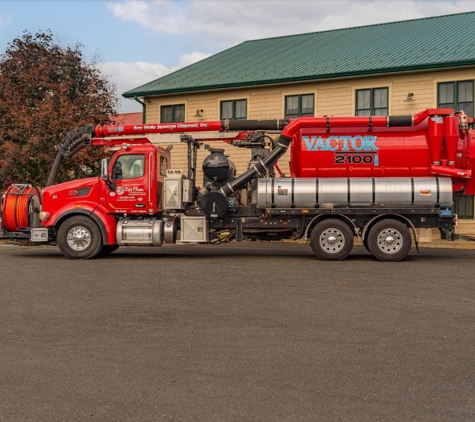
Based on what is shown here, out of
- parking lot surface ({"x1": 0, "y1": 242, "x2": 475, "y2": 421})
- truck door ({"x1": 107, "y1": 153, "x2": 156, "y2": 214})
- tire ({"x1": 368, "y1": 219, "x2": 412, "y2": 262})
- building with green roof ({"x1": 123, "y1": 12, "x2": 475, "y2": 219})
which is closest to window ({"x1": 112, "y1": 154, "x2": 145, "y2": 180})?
truck door ({"x1": 107, "y1": 153, "x2": 156, "y2": 214})

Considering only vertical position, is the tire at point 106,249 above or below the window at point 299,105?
below

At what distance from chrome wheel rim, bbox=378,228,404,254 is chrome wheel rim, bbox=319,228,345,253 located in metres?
0.91

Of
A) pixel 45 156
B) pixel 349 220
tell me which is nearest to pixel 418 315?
pixel 349 220

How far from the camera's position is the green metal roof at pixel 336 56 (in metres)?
24.5

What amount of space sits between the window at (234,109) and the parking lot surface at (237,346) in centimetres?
1542

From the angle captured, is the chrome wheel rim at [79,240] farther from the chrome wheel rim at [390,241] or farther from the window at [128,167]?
the chrome wheel rim at [390,241]

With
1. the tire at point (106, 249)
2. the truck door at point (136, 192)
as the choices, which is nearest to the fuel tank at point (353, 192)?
the truck door at point (136, 192)

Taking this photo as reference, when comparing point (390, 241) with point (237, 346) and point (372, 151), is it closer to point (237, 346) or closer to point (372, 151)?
point (372, 151)

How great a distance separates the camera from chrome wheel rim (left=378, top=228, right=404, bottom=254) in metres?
15.7

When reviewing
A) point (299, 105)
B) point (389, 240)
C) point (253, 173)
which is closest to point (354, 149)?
point (389, 240)

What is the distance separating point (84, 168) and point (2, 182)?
3.29 metres

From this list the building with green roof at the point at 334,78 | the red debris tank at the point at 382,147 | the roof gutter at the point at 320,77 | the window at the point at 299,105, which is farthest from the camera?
the window at the point at 299,105

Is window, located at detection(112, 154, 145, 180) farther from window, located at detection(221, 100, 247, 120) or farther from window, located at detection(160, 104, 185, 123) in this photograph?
window, located at detection(160, 104, 185, 123)

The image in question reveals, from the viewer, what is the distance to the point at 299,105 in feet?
87.5
